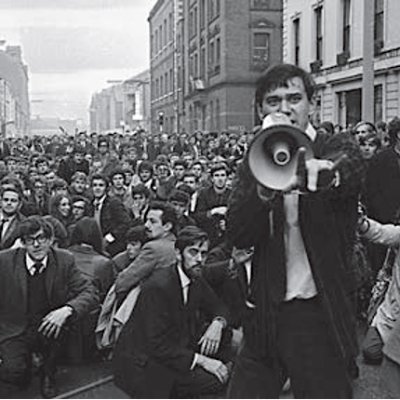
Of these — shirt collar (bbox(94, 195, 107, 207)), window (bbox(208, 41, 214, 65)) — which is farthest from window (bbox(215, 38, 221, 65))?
shirt collar (bbox(94, 195, 107, 207))

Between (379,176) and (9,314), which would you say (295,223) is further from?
(379,176)

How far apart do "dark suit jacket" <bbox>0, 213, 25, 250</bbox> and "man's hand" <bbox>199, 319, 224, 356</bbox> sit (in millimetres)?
1769

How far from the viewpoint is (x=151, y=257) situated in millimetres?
6875

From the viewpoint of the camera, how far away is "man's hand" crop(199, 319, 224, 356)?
254 inches

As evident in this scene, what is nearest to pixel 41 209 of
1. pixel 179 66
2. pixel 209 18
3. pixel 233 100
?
pixel 233 100

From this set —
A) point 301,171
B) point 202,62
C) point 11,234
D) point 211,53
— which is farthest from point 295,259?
point 202,62

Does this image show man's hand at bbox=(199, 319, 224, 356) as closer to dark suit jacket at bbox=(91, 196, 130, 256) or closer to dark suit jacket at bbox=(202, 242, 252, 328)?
dark suit jacket at bbox=(202, 242, 252, 328)

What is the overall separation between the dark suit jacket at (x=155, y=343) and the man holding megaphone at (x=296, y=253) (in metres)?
2.90

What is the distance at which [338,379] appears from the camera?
3.01 m

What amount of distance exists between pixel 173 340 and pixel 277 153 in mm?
3451

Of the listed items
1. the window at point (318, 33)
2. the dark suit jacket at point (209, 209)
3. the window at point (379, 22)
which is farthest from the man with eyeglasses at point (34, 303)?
the window at point (318, 33)

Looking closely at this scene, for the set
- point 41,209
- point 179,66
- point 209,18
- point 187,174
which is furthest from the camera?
point 179,66

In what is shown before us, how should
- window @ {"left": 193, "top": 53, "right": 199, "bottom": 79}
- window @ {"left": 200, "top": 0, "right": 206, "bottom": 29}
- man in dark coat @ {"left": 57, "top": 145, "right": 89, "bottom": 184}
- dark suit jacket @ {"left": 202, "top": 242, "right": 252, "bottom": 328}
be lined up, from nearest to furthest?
dark suit jacket @ {"left": 202, "top": 242, "right": 252, "bottom": 328}
man in dark coat @ {"left": 57, "top": 145, "right": 89, "bottom": 184}
window @ {"left": 200, "top": 0, "right": 206, "bottom": 29}
window @ {"left": 193, "top": 53, "right": 199, "bottom": 79}

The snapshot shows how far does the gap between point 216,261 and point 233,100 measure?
1507 inches
